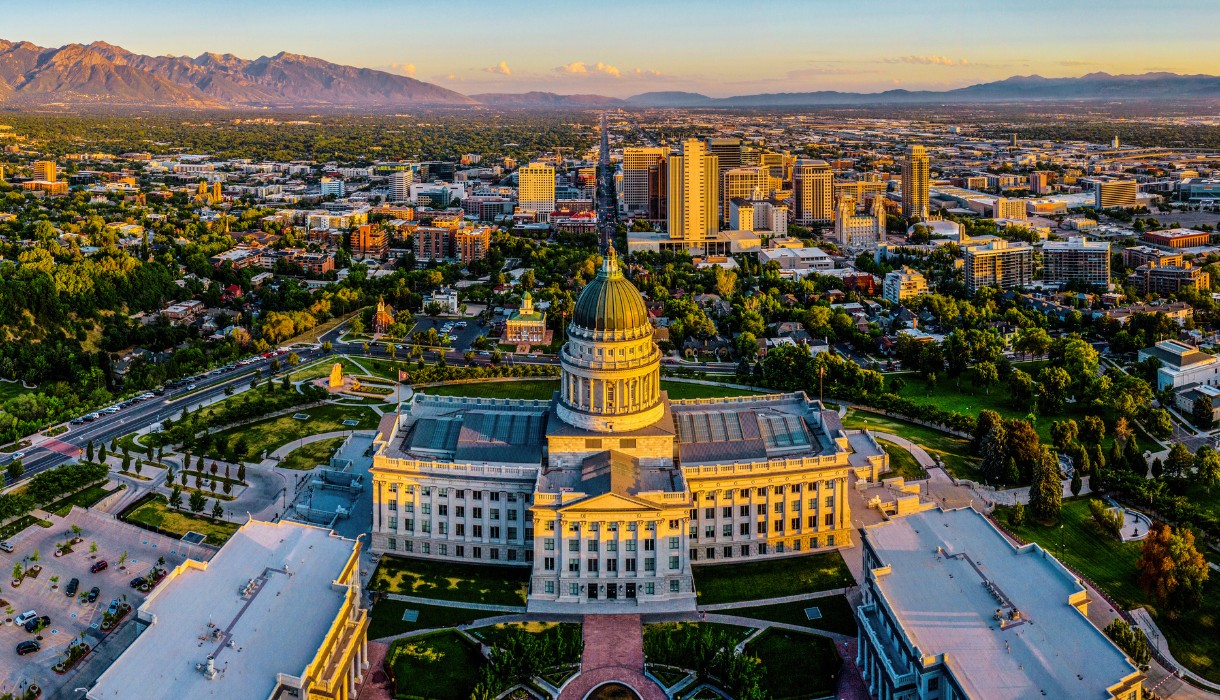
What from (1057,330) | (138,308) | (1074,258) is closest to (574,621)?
(1057,330)

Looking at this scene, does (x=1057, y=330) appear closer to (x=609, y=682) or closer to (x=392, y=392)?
(x=392, y=392)

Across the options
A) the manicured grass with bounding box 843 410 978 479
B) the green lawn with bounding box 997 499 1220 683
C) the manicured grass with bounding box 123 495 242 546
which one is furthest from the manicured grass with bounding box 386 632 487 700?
the manicured grass with bounding box 843 410 978 479

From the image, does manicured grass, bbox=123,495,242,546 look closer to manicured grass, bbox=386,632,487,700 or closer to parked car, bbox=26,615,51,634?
parked car, bbox=26,615,51,634

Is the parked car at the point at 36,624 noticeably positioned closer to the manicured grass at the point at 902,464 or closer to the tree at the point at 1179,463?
the manicured grass at the point at 902,464

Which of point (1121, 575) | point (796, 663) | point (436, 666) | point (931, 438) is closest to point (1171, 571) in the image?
point (1121, 575)

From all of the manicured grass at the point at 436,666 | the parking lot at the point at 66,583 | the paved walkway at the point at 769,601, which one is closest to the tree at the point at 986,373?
the paved walkway at the point at 769,601
